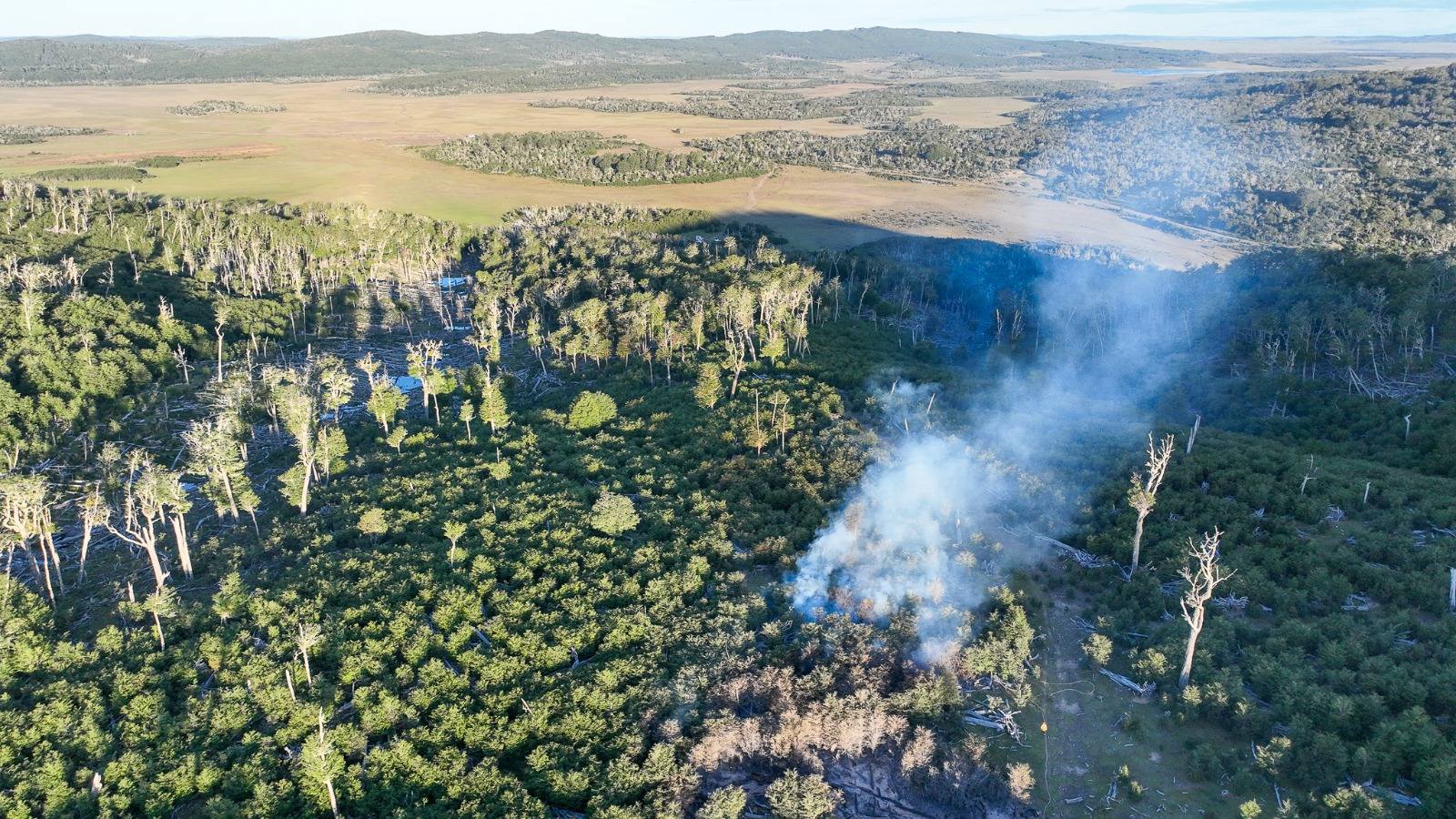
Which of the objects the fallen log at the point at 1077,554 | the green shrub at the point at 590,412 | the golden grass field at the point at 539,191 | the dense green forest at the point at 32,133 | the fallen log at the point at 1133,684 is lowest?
the fallen log at the point at 1133,684

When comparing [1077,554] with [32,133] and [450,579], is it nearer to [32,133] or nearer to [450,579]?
[450,579]

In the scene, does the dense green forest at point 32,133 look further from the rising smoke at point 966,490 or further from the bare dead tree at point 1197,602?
the bare dead tree at point 1197,602

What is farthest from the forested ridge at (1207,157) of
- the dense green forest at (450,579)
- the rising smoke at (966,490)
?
the dense green forest at (450,579)

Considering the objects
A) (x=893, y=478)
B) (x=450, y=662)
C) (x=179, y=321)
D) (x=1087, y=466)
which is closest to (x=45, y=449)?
(x=179, y=321)

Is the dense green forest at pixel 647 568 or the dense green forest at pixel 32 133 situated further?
the dense green forest at pixel 32 133

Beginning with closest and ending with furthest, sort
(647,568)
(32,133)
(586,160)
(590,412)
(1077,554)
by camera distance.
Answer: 1. (647,568)
2. (1077,554)
3. (590,412)
4. (586,160)
5. (32,133)

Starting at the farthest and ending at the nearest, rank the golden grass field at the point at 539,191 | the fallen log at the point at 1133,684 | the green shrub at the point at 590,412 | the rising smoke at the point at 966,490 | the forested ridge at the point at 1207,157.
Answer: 1. the golden grass field at the point at 539,191
2. the forested ridge at the point at 1207,157
3. the green shrub at the point at 590,412
4. the rising smoke at the point at 966,490
5. the fallen log at the point at 1133,684

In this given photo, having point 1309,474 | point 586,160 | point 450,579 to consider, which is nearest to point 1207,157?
point 586,160

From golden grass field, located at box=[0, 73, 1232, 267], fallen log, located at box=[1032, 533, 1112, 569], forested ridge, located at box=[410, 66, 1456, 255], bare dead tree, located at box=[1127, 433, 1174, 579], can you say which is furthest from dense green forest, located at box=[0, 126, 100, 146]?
bare dead tree, located at box=[1127, 433, 1174, 579]
